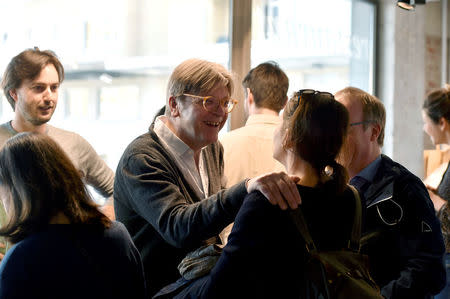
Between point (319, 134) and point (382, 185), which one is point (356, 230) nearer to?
point (319, 134)

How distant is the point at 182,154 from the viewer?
6.84ft

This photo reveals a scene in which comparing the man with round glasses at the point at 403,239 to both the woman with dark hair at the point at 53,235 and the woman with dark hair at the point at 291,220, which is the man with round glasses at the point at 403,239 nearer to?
the woman with dark hair at the point at 291,220

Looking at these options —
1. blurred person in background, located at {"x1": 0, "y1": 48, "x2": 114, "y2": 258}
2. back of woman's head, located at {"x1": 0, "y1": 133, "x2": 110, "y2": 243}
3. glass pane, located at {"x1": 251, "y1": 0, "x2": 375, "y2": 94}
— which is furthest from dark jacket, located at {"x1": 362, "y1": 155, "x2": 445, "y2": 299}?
glass pane, located at {"x1": 251, "y1": 0, "x2": 375, "y2": 94}

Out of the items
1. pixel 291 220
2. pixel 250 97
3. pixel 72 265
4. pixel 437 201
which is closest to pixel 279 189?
pixel 291 220

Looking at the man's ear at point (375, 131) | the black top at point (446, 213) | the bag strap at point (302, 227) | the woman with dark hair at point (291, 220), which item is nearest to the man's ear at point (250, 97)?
the man's ear at point (375, 131)

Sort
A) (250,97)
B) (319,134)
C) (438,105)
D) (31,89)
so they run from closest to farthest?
(319,134)
(31,89)
(250,97)
(438,105)

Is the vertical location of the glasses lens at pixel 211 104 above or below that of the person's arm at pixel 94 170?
above

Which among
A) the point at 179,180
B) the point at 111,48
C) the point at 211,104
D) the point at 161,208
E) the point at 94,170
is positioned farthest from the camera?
the point at 111,48

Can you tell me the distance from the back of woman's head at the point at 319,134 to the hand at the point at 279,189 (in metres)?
0.12

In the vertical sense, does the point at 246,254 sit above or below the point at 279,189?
below

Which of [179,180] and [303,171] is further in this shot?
[179,180]

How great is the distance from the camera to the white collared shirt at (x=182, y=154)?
2.05m

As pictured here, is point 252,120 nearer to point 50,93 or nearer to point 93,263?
point 50,93

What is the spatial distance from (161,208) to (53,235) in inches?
13.3
